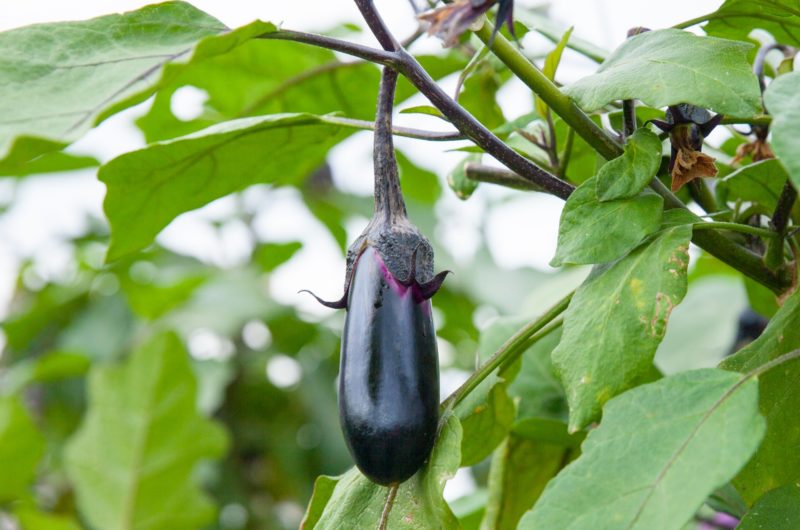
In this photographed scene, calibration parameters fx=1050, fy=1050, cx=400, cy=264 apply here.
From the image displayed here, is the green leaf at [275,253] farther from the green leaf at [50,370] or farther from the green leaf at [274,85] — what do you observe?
the green leaf at [274,85]

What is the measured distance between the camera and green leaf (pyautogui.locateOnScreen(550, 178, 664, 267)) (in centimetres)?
44

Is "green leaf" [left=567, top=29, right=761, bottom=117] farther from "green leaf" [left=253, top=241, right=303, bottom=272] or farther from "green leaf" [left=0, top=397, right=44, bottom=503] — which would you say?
"green leaf" [left=253, top=241, right=303, bottom=272]

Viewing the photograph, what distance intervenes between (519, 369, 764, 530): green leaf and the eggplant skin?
0.07 metres

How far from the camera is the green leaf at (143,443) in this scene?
1.28 m

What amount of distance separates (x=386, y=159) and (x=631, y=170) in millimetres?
109

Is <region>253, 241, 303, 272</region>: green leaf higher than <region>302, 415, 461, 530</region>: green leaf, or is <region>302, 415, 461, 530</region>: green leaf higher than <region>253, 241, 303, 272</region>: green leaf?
<region>302, 415, 461, 530</region>: green leaf

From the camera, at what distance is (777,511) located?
44 centimetres

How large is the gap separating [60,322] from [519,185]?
1436 mm

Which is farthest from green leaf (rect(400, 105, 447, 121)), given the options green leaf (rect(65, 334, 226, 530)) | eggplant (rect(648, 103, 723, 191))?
green leaf (rect(65, 334, 226, 530))

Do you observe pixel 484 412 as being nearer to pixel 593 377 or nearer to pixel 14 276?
pixel 593 377

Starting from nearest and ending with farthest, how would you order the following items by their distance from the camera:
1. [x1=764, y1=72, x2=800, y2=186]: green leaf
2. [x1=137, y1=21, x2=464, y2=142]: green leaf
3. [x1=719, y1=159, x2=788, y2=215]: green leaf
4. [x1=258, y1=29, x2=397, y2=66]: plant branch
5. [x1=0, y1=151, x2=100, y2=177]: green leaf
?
[x1=764, y1=72, x2=800, y2=186]: green leaf, [x1=258, y1=29, x2=397, y2=66]: plant branch, [x1=719, y1=159, x2=788, y2=215]: green leaf, [x1=137, y1=21, x2=464, y2=142]: green leaf, [x1=0, y1=151, x2=100, y2=177]: green leaf

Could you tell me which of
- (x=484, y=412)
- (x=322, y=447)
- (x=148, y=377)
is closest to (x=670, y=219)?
(x=484, y=412)

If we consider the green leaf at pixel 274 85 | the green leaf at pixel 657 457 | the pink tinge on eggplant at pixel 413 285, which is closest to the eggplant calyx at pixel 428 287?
the pink tinge on eggplant at pixel 413 285

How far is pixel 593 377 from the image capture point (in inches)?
16.5
